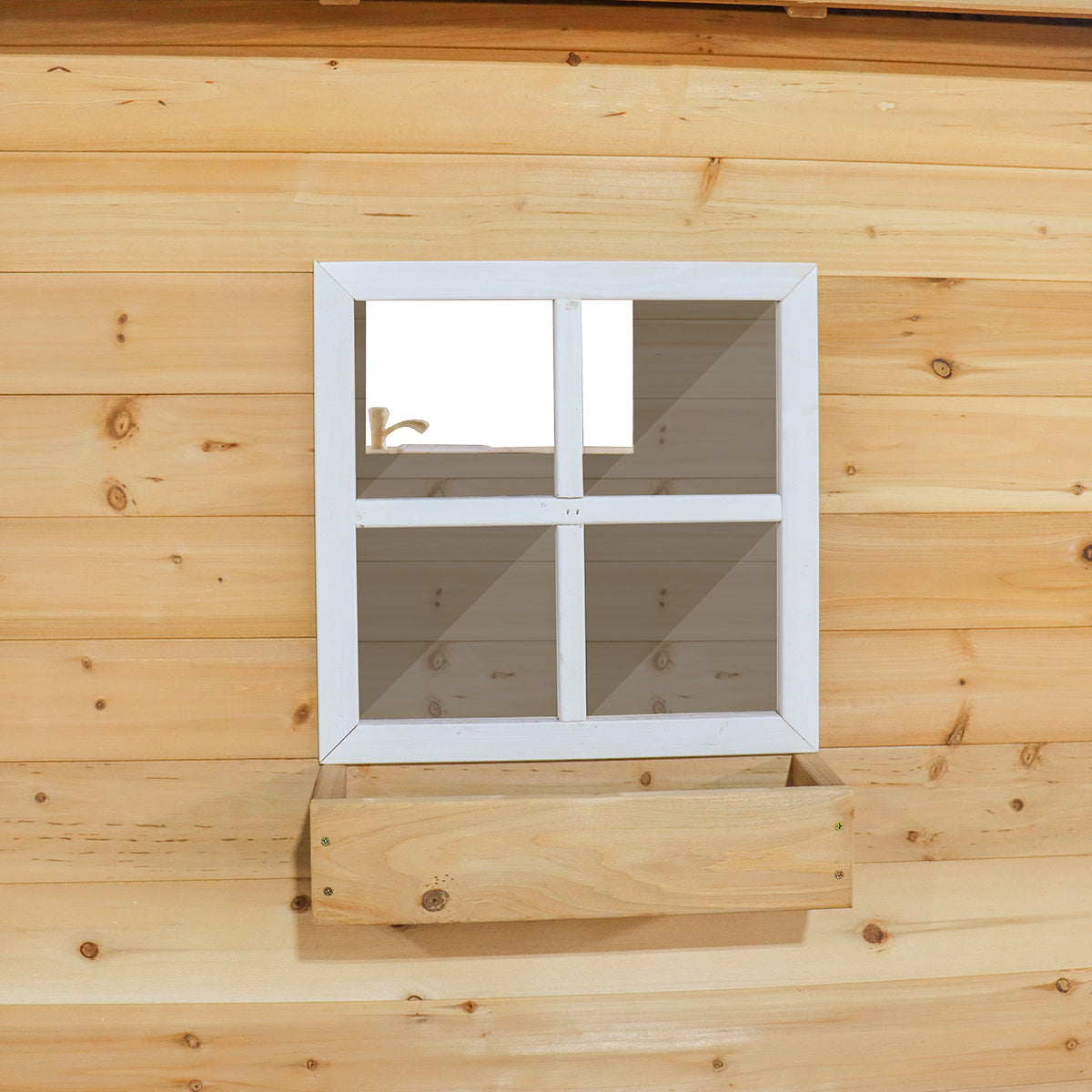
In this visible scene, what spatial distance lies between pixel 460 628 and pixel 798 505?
40 cm

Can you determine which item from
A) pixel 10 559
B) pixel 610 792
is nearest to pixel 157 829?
pixel 10 559

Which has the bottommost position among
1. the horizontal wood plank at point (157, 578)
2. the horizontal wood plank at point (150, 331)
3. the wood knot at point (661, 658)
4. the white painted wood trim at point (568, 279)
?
the wood knot at point (661, 658)

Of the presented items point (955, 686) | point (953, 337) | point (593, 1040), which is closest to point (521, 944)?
point (593, 1040)

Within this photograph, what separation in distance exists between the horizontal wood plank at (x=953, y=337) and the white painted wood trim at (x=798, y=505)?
0.04 metres

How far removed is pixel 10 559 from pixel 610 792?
68cm

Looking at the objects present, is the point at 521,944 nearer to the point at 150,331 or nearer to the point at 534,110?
the point at 150,331

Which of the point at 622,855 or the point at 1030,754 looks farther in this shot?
the point at 1030,754

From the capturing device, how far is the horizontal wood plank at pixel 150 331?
890 millimetres

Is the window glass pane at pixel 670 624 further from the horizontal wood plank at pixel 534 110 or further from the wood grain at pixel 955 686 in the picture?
the horizontal wood plank at pixel 534 110

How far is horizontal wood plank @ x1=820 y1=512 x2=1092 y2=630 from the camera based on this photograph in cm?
94

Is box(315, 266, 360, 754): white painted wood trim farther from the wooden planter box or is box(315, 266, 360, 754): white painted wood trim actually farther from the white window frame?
the wooden planter box

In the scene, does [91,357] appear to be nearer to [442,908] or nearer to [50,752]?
[50,752]

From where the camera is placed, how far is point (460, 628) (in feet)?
3.21

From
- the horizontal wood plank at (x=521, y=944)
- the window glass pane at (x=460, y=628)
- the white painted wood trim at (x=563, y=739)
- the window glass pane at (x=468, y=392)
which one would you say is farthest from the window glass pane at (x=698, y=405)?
the horizontal wood plank at (x=521, y=944)
